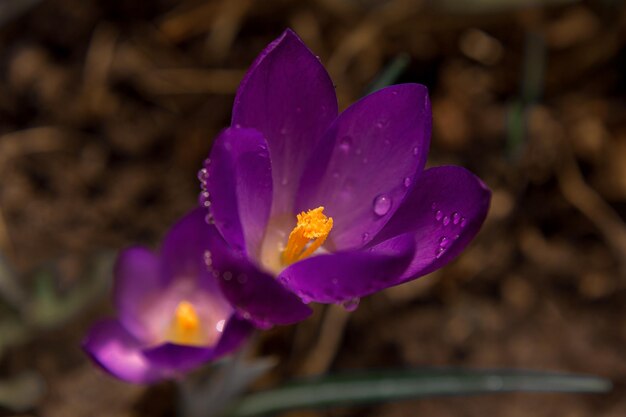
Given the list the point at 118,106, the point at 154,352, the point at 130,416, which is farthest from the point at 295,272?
the point at 118,106

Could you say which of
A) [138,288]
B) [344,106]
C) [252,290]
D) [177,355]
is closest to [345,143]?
[252,290]

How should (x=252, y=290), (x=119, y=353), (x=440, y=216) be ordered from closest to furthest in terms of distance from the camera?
(x=252, y=290), (x=440, y=216), (x=119, y=353)

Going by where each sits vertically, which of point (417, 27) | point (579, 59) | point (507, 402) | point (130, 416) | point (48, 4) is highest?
point (48, 4)

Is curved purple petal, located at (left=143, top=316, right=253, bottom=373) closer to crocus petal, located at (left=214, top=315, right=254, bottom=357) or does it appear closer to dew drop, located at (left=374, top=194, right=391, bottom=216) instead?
crocus petal, located at (left=214, top=315, right=254, bottom=357)

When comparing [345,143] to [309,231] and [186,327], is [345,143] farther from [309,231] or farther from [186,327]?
[186,327]

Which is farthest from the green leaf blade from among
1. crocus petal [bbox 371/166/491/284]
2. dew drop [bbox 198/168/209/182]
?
dew drop [bbox 198/168/209/182]

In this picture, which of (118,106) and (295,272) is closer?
(295,272)

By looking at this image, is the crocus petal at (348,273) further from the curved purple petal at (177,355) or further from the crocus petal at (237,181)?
the curved purple petal at (177,355)

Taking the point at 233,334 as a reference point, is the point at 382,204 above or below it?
above

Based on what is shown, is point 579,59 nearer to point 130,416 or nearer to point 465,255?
point 465,255
